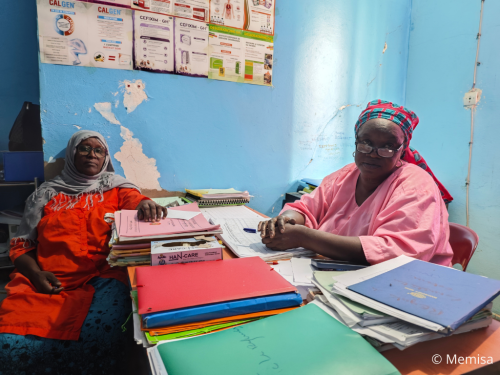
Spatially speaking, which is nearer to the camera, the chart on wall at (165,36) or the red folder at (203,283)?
the red folder at (203,283)

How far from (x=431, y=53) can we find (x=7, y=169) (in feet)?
10.8

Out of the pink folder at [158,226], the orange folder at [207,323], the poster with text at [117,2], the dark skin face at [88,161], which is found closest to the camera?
the orange folder at [207,323]

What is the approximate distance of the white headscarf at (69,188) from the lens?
1.41 meters

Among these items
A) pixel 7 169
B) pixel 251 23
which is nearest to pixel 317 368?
pixel 7 169

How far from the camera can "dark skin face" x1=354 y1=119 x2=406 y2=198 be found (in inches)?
48.4

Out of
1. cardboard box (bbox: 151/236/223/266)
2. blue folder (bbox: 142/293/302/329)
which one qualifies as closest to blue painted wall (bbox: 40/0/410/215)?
cardboard box (bbox: 151/236/223/266)

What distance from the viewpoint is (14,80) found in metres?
2.02

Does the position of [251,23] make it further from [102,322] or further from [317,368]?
[317,368]

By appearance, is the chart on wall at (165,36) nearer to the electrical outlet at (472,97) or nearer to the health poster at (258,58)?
the health poster at (258,58)

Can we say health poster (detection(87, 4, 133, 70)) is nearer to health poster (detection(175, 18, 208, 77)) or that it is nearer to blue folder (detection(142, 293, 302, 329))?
health poster (detection(175, 18, 208, 77))

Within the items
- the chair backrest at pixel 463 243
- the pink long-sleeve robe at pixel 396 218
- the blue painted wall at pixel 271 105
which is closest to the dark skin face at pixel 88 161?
the blue painted wall at pixel 271 105

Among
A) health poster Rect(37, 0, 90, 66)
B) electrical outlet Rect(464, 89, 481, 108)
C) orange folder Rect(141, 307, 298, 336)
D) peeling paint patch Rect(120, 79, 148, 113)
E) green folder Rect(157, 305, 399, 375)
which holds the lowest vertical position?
orange folder Rect(141, 307, 298, 336)

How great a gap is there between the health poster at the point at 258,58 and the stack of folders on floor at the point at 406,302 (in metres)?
1.78

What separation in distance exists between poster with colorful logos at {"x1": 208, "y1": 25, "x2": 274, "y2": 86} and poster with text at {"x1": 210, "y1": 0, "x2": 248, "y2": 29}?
38 mm
